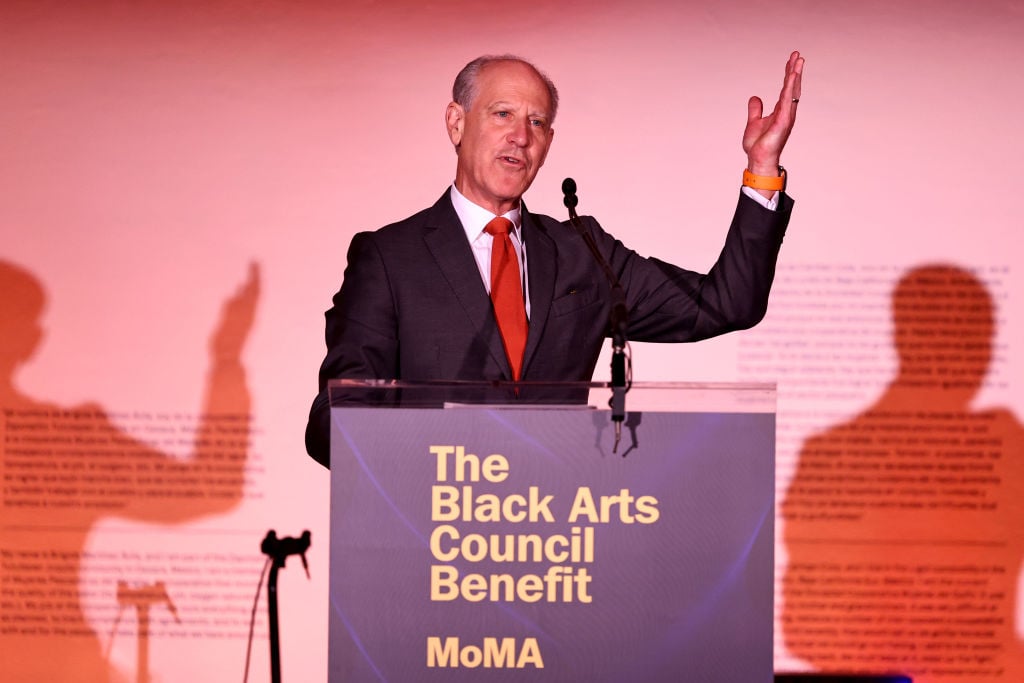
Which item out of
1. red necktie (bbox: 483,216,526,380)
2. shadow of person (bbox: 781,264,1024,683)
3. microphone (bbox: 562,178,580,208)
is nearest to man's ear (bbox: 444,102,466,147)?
red necktie (bbox: 483,216,526,380)

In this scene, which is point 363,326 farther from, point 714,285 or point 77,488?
point 77,488

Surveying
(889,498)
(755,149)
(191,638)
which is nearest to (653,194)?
(889,498)

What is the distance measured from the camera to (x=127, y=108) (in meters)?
3.92

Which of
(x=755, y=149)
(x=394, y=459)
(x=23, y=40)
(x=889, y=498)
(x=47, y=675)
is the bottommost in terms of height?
(x=47, y=675)

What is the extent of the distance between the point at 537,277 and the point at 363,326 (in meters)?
0.41

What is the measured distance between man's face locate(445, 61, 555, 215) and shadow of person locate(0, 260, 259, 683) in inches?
68.0

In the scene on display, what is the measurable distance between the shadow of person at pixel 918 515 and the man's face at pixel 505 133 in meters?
1.98

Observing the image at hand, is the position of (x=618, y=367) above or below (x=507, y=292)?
below

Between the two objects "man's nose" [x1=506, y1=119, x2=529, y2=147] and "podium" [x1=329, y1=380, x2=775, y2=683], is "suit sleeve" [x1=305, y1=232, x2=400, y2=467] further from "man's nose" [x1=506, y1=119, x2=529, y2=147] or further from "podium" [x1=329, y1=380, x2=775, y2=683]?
"podium" [x1=329, y1=380, x2=775, y2=683]

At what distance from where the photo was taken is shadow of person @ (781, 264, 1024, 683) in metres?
3.87

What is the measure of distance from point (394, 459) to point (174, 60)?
9.72 ft

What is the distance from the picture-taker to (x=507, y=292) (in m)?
2.30

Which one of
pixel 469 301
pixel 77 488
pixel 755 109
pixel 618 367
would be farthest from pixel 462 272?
pixel 77 488

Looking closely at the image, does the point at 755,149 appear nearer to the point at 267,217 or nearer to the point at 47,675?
the point at 267,217
